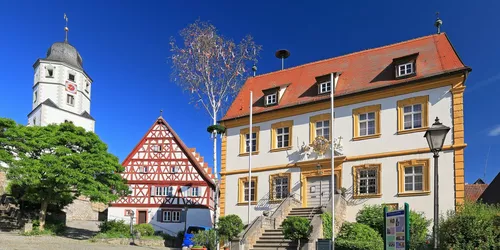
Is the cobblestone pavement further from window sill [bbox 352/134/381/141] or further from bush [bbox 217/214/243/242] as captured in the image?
window sill [bbox 352/134/381/141]

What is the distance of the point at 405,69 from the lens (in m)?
21.0

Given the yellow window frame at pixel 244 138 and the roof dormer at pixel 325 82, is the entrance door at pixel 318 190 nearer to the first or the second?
the yellow window frame at pixel 244 138

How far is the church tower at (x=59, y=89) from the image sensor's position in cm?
5309

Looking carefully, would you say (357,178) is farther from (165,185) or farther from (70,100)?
(70,100)

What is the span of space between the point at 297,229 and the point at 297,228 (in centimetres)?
5

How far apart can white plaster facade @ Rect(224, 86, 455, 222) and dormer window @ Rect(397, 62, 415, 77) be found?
103 cm

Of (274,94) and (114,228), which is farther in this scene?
(114,228)

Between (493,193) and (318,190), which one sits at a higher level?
(318,190)

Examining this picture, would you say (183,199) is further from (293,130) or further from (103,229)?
(293,130)

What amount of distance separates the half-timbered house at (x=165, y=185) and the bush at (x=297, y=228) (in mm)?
21966

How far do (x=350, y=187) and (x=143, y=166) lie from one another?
23.1 meters

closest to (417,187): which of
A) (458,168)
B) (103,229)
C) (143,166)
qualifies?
(458,168)

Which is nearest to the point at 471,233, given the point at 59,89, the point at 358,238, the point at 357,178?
the point at 358,238

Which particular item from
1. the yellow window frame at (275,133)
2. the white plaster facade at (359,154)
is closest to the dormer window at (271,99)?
the white plaster facade at (359,154)
